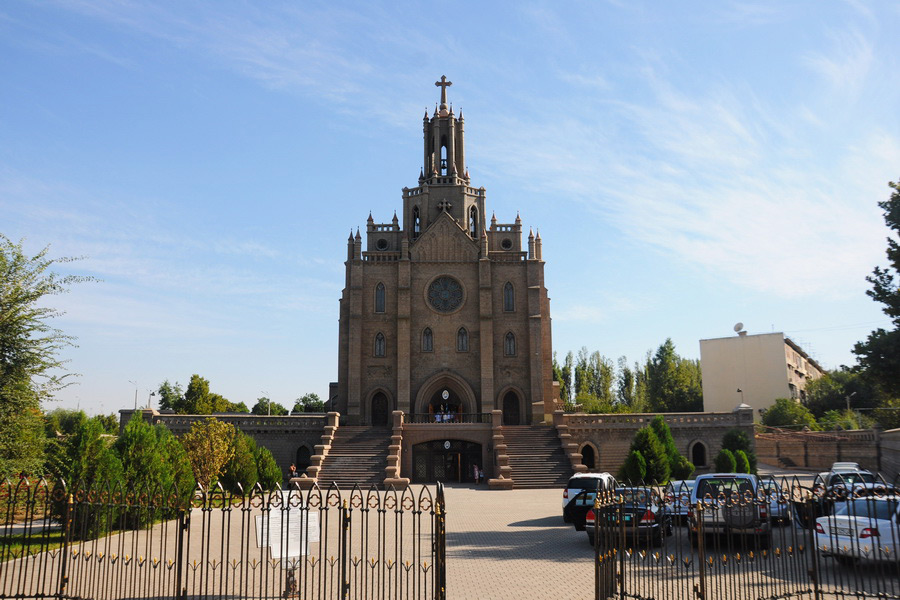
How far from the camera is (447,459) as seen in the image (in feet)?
139

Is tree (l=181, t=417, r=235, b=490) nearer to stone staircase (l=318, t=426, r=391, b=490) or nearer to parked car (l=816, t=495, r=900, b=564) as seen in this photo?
stone staircase (l=318, t=426, r=391, b=490)

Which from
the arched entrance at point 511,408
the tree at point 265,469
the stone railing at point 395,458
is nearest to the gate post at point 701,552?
the stone railing at point 395,458

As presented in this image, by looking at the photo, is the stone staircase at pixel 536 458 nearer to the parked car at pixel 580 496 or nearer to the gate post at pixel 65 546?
the parked car at pixel 580 496

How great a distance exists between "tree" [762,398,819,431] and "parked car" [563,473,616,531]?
4188 cm

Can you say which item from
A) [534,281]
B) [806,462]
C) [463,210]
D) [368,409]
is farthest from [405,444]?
[806,462]

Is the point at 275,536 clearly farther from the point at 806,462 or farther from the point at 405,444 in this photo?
the point at 806,462

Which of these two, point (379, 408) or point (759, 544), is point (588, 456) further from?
point (759, 544)

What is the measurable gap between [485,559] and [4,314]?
14438 millimetres

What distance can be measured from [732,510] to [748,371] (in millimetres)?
64584

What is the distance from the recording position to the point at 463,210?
173ft

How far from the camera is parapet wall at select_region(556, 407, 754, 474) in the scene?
145ft

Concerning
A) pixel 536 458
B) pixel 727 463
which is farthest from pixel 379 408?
pixel 727 463

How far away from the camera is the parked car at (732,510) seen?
11617 mm

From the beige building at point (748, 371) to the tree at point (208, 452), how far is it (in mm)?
55326
